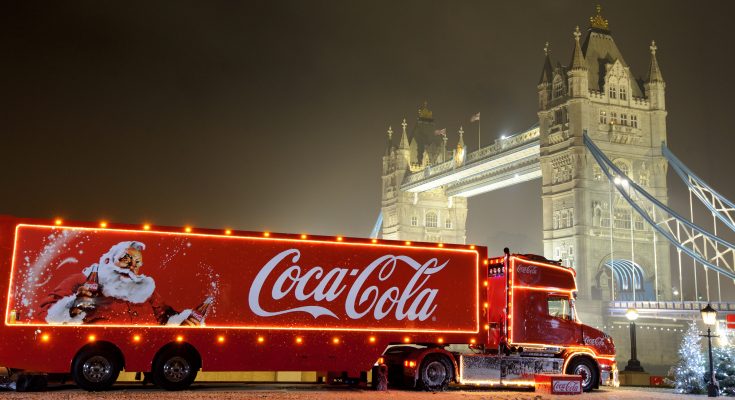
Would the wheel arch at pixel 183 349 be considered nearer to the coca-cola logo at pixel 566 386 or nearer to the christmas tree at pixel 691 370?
the coca-cola logo at pixel 566 386

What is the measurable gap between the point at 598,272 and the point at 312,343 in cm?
5051

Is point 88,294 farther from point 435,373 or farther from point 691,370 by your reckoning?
point 691,370

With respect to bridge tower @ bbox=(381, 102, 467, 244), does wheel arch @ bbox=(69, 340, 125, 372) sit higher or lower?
lower

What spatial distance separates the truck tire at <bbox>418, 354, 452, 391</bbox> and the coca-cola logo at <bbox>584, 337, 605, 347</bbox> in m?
3.94

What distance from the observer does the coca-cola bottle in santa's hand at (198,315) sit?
17.1 m

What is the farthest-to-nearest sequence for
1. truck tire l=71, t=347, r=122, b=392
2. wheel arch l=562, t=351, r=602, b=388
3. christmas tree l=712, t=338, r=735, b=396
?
christmas tree l=712, t=338, r=735, b=396 < wheel arch l=562, t=351, r=602, b=388 < truck tire l=71, t=347, r=122, b=392

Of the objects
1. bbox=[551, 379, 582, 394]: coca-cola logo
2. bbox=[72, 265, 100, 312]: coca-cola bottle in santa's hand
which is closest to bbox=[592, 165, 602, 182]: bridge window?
bbox=[551, 379, 582, 394]: coca-cola logo

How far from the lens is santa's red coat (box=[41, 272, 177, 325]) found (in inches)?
642

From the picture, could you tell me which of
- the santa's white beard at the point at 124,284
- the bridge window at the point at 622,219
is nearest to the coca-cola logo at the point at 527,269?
the santa's white beard at the point at 124,284

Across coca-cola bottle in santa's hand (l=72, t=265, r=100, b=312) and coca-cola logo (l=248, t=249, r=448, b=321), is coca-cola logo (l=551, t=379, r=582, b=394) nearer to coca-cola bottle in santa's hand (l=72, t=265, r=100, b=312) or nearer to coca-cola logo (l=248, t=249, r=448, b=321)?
coca-cola logo (l=248, t=249, r=448, b=321)

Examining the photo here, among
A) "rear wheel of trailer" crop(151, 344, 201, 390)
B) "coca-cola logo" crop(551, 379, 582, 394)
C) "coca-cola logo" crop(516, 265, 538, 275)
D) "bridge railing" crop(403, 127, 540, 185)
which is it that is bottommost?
"coca-cola logo" crop(551, 379, 582, 394)

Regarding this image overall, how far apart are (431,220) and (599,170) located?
43407 millimetres

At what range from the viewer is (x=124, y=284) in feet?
55.1

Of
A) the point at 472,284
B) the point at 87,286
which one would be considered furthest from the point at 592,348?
the point at 87,286
